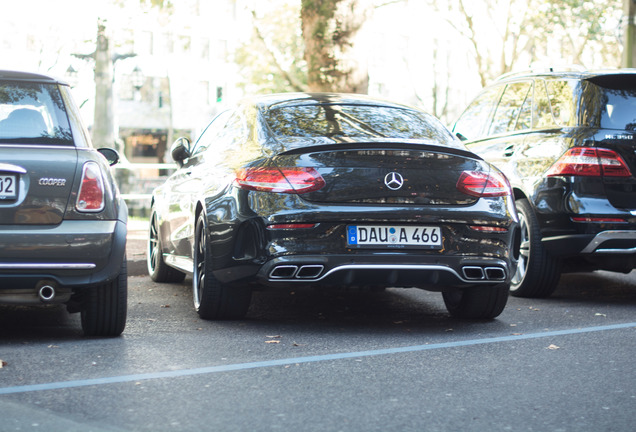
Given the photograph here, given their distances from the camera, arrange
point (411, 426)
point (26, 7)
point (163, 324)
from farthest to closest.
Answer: point (26, 7)
point (163, 324)
point (411, 426)

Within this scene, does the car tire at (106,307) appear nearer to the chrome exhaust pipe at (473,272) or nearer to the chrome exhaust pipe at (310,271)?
the chrome exhaust pipe at (310,271)

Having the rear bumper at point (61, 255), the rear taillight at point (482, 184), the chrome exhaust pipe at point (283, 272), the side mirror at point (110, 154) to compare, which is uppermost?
the side mirror at point (110, 154)

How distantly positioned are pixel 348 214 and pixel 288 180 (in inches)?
15.9

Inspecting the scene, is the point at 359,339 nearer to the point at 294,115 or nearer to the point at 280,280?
the point at 280,280

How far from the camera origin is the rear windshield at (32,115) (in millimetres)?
5770

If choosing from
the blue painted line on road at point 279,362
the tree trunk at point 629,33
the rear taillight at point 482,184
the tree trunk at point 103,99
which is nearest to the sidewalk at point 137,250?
the rear taillight at point 482,184

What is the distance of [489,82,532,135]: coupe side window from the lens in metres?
8.95

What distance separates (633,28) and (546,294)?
26.2 ft

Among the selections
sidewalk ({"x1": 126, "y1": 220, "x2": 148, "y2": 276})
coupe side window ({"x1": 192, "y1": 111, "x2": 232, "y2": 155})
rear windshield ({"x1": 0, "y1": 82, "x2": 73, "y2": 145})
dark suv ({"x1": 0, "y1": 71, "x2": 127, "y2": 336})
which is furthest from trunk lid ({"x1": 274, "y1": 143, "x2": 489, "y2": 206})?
sidewalk ({"x1": 126, "y1": 220, "x2": 148, "y2": 276})

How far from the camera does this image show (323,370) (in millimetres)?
5129

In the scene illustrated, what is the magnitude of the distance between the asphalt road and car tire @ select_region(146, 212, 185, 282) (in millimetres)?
1488

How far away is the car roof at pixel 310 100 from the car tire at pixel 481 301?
1439mm

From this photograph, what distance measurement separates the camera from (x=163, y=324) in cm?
670

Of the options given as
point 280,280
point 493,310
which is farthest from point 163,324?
point 493,310
